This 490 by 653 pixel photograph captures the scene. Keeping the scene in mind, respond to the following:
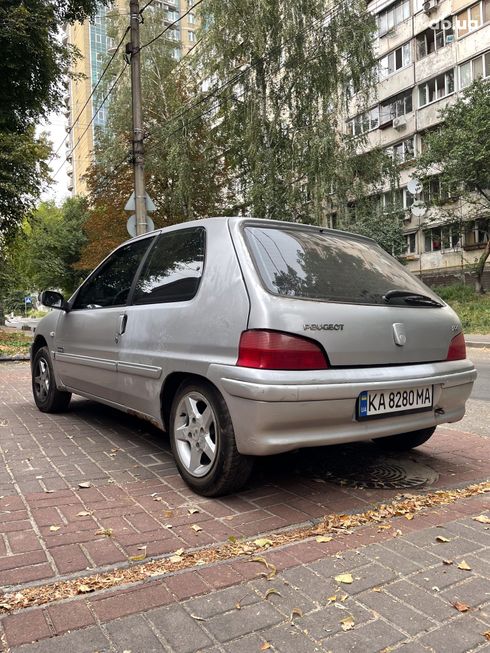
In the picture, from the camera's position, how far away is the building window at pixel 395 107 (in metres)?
31.8

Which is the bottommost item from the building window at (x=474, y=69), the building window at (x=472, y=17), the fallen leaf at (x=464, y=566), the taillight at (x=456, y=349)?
the fallen leaf at (x=464, y=566)

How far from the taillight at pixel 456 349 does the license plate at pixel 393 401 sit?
13.4 inches

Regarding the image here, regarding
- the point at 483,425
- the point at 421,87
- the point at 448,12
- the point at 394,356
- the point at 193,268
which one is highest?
the point at 448,12

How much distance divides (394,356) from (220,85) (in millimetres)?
22472

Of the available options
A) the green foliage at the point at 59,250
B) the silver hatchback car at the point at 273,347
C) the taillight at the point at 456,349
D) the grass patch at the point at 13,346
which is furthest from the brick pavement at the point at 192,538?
the green foliage at the point at 59,250

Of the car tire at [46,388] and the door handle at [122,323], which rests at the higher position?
the door handle at [122,323]

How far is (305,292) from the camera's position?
3021 millimetres

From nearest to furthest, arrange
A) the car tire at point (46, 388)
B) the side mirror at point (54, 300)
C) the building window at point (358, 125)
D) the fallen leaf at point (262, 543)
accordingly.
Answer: the fallen leaf at point (262, 543) < the side mirror at point (54, 300) < the car tire at point (46, 388) < the building window at point (358, 125)

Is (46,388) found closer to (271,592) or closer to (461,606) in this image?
(271,592)

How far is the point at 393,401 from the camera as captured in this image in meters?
3.12

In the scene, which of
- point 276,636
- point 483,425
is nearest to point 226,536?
point 276,636

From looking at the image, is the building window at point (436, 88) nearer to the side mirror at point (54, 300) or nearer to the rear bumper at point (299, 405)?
the side mirror at point (54, 300)

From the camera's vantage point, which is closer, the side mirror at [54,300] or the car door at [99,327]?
the car door at [99,327]

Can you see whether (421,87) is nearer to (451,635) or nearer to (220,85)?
(220,85)
